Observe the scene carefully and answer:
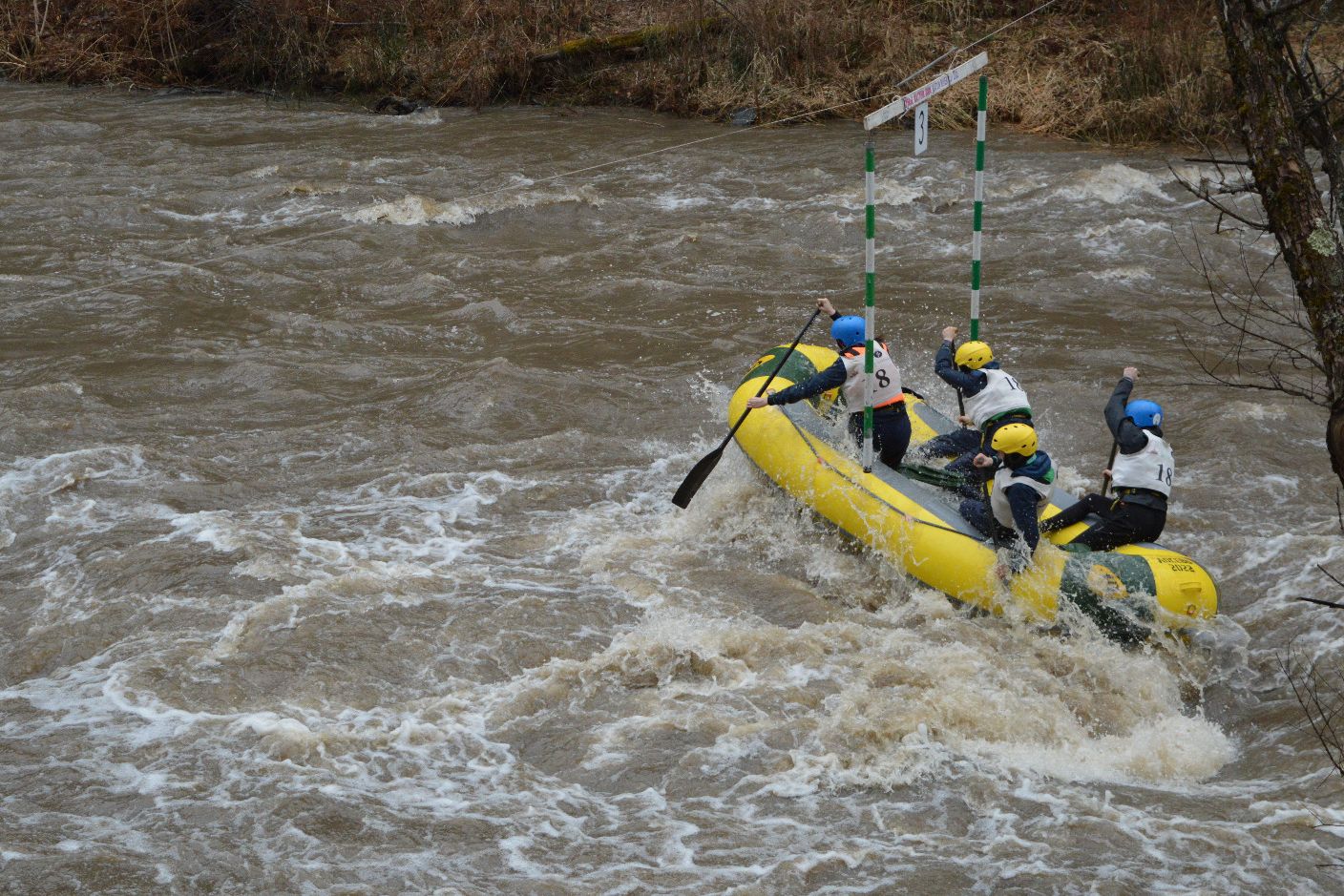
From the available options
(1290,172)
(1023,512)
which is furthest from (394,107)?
(1290,172)

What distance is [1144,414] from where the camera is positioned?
251 inches

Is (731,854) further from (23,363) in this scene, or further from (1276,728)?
(23,363)

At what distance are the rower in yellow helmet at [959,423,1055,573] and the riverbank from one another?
434 inches

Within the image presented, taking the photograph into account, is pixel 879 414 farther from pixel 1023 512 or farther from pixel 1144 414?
pixel 1144 414

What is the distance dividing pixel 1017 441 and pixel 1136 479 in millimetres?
612

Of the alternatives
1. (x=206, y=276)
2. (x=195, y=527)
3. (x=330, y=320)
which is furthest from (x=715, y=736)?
(x=206, y=276)

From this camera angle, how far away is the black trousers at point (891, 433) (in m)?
7.57

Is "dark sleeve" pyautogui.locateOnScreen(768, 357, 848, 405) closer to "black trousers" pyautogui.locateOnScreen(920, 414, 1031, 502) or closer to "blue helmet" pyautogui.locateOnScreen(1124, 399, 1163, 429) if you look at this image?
"black trousers" pyautogui.locateOnScreen(920, 414, 1031, 502)

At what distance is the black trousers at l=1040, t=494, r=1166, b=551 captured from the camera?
642 centimetres

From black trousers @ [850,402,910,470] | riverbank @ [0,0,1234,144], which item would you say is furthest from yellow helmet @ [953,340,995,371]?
riverbank @ [0,0,1234,144]

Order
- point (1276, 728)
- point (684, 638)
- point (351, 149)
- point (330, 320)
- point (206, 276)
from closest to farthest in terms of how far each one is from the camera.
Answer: point (1276, 728) → point (684, 638) → point (330, 320) → point (206, 276) → point (351, 149)

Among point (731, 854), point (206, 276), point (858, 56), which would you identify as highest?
point (858, 56)

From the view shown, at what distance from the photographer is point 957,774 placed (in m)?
5.53

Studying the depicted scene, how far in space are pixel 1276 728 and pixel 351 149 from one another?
13031 mm
